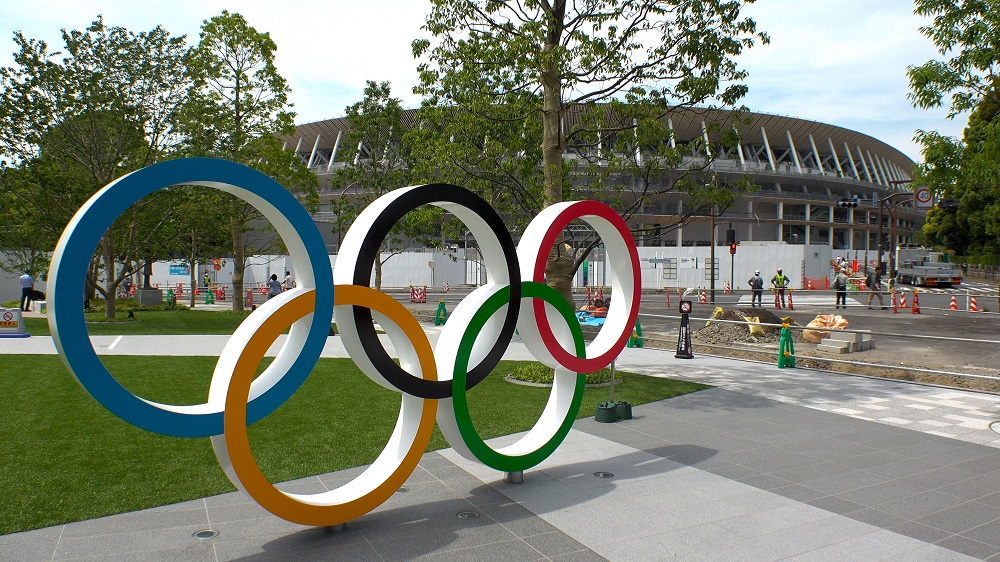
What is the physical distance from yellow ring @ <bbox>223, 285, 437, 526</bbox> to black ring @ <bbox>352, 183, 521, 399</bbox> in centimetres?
13

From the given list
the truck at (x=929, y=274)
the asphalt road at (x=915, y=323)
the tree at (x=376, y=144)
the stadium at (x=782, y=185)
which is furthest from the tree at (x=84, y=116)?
the truck at (x=929, y=274)

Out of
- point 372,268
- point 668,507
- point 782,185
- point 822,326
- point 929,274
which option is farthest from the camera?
point 782,185

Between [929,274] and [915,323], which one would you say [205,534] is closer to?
[915,323]

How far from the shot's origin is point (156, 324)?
2230 centimetres

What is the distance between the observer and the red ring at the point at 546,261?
23.0 ft

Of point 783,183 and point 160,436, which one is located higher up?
point 783,183

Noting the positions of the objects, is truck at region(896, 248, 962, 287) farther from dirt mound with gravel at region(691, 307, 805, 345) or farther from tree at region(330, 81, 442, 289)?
tree at region(330, 81, 442, 289)

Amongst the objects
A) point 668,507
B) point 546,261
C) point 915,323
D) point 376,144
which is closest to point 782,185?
point 915,323

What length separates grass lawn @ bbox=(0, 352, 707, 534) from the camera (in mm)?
6203

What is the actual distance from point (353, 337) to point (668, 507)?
10.4 ft

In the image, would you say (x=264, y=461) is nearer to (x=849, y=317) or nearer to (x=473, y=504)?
(x=473, y=504)

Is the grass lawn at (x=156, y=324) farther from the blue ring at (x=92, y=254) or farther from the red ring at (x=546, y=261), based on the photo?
the blue ring at (x=92, y=254)

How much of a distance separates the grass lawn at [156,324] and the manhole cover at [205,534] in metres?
15.7

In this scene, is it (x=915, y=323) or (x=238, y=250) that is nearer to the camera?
(x=915, y=323)
